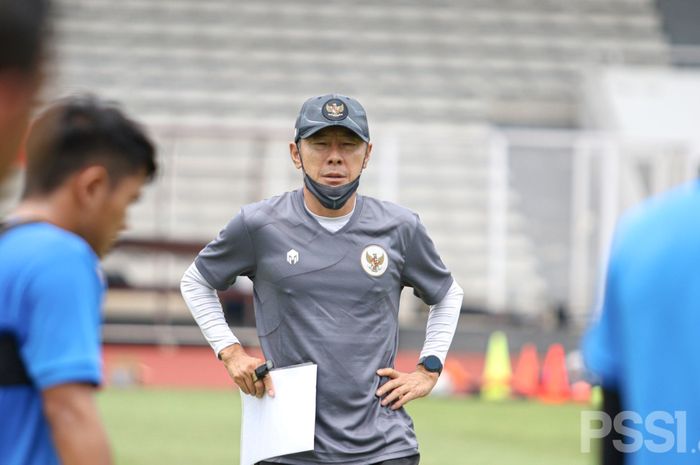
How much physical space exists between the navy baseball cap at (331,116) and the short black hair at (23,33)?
2.91m

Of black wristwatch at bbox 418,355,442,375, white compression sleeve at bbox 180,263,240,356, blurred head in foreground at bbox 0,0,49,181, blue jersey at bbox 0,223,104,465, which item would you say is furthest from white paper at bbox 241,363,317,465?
blurred head in foreground at bbox 0,0,49,181

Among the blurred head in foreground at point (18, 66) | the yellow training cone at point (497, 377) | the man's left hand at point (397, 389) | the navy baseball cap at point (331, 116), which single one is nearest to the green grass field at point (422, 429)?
the yellow training cone at point (497, 377)

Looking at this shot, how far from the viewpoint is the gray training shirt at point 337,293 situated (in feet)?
15.5

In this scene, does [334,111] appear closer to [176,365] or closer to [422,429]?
[422,429]

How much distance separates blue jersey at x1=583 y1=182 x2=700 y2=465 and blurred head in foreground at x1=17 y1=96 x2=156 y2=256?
3.55 ft

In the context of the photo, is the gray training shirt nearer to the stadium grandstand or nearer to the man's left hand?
the man's left hand

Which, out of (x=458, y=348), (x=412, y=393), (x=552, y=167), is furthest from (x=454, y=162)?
(x=412, y=393)

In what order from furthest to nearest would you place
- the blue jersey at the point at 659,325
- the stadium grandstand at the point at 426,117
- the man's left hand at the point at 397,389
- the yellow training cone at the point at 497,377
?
the stadium grandstand at the point at 426,117
the yellow training cone at the point at 497,377
the man's left hand at the point at 397,389
the blue jersey at the point at 659,325

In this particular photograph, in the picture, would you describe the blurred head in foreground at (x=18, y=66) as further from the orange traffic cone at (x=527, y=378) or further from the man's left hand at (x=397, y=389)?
the orange traffic cone at (x=527, y=378)

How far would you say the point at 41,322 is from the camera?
271cm

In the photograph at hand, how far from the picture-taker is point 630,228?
7.84 feet

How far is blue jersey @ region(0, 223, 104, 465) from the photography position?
8.87ft

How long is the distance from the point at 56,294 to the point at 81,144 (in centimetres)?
36

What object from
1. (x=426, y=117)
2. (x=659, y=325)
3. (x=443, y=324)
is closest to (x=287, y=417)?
(x=443, y=324)
